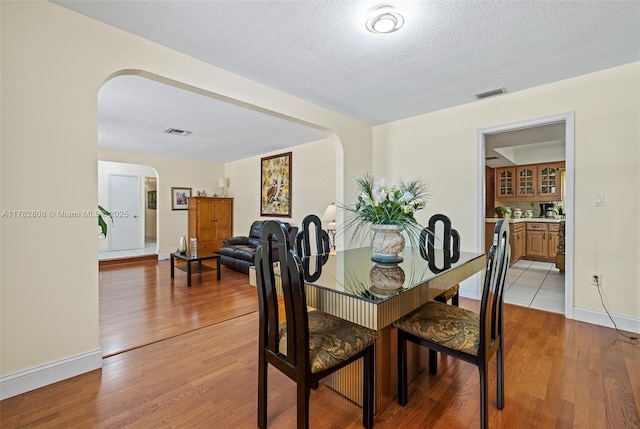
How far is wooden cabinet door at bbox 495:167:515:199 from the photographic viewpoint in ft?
21.2

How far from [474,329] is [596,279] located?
223 centimetres

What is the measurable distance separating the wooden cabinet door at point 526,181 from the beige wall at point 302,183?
14.2 ft

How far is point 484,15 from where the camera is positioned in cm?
186

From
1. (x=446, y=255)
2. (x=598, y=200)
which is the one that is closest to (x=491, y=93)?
(x=598, y=200)

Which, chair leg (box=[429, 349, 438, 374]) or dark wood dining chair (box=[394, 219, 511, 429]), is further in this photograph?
chair leg (box=[429, 349, 438, 374])

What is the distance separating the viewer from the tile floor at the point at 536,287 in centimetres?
328

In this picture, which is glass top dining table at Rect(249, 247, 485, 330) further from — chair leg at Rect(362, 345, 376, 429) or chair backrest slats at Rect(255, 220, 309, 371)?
chair leg at Rect(362, 345, 376, 429)

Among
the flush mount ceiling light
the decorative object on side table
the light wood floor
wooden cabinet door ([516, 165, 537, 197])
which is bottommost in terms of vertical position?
the light wood floor

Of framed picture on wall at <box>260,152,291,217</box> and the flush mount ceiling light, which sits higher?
the flush mount ceiling light

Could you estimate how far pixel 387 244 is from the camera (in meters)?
1.84

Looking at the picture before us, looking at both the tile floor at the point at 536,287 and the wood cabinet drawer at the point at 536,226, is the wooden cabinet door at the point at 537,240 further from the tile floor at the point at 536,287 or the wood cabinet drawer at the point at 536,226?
the tile floor at the point at 536,287

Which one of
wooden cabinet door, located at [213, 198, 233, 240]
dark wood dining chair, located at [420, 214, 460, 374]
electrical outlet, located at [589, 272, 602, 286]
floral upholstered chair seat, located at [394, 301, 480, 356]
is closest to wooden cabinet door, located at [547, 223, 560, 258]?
electrical outlet, located at [589, 272, 602, 286]

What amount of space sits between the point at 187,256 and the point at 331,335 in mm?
3676

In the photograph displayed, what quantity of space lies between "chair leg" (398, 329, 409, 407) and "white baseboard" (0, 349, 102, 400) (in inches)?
78.8
